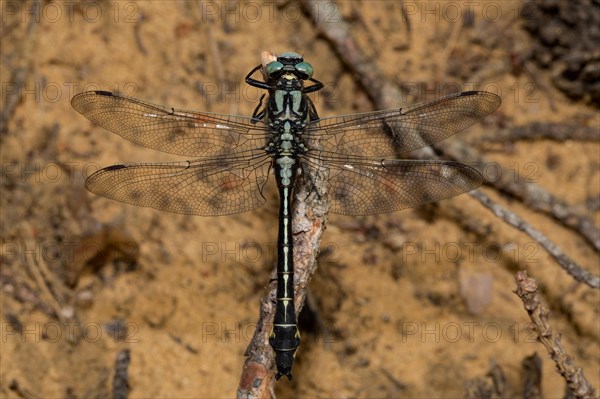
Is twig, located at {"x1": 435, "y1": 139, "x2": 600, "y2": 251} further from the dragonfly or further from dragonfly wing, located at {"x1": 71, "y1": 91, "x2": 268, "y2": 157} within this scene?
dragonfly wing, located at {"x1": 71, "y1": 91, "x2": 268, "y2": 157}

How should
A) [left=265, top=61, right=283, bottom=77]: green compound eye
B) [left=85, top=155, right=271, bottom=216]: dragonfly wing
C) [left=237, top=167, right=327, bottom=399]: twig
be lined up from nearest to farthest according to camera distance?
[left=237, top=167, right=327, bottom=399]: twig < [left=85, top=155, right=271, bottom=216]: dragonfly wing < [left=265, top=61, right=283, bottom=77]: green compound eye

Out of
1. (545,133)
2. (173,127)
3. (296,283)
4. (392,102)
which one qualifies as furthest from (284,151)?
(545,133)

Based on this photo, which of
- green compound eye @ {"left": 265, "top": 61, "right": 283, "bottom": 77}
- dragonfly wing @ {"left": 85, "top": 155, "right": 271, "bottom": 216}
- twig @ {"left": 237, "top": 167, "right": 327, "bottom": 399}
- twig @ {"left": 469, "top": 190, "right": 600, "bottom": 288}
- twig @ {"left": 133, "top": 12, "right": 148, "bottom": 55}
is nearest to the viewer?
twig @ {"left": 237, "top": 167, "right": 327, "bottom": 399}

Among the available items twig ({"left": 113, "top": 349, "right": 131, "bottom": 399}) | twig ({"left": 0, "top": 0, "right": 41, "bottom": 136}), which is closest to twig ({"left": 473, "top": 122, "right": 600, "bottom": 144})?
twig ({"left": 113, "top": 349, "right": 131, "bottom": 399})

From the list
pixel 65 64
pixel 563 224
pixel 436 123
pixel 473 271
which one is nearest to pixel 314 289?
pixel 473 271

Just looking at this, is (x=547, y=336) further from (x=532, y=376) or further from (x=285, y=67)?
(x=285, y=67)

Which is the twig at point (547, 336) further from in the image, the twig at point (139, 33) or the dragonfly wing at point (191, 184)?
the twig at point (139, 33)

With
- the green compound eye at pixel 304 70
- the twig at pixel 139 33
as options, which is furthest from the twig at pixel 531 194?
the twig at pixel 139 33

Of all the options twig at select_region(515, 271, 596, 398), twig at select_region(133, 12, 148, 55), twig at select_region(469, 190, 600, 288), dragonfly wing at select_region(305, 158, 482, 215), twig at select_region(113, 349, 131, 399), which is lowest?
twig at select_region(113, 349, 131, 399)
